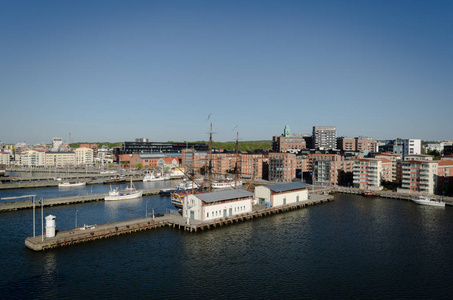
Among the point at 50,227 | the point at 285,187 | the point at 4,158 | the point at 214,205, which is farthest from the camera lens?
the point at 4,158

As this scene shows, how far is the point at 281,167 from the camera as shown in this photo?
78875 mm

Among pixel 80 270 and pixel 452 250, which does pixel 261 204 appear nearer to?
pixel 452 250

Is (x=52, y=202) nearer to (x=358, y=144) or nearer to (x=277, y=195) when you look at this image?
(x=277, y=195)

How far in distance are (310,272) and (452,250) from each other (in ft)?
47.6

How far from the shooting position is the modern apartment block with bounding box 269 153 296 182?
78125 mm

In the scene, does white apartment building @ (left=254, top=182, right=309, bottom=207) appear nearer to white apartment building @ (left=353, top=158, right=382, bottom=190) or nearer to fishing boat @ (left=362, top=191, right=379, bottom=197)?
fishing boat @ (left=362, top=191, right=379, bottom=197)

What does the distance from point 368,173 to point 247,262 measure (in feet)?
153

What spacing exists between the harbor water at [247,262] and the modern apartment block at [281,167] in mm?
36616

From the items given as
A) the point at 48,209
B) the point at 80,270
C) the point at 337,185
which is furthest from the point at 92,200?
the point at 337,185

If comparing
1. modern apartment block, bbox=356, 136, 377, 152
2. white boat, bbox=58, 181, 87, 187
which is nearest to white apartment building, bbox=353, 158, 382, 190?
white boat, bbox=58, 181, 87, 187

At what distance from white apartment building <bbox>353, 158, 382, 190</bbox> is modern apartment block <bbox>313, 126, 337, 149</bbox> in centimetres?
7114

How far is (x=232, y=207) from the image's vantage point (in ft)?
136

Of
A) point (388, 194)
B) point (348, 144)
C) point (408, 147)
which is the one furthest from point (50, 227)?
point (348, 144)

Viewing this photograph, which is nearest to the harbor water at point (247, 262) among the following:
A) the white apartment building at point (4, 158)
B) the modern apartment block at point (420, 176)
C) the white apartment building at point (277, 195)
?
the white apartment building at point (277, 195)
